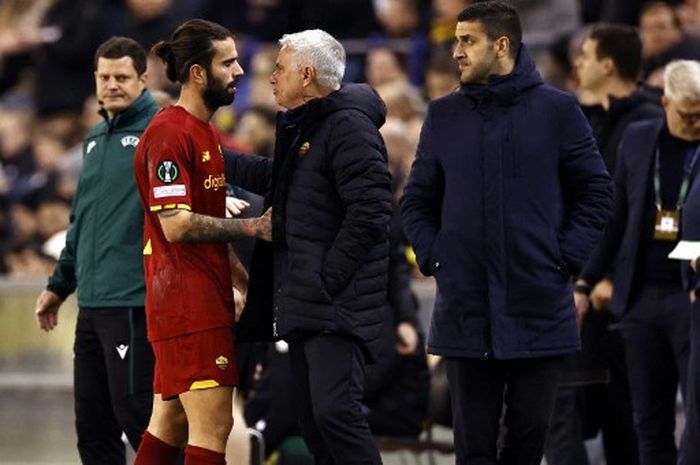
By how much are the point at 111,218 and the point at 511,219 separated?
6.95 feet

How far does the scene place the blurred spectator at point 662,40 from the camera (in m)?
12.9

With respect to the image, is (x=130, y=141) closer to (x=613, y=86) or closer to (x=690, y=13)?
(x=613, y=86)

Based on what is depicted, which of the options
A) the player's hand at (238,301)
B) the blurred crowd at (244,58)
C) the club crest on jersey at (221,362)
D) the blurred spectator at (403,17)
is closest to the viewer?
the club crest on jersey at (221,362)

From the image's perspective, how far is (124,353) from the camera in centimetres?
955

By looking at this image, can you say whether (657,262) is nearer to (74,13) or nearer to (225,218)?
(225,218)

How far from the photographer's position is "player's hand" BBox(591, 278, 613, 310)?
10453 mm

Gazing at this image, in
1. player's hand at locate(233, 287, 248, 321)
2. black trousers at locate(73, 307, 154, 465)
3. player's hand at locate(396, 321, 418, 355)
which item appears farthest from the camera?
player's hand at locate(396, 321, 418, 355)

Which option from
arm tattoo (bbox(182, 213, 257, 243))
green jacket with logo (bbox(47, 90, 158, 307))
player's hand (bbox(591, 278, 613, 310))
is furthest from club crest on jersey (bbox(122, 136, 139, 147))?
player's hand (bbox(591, 278, 613, 310))

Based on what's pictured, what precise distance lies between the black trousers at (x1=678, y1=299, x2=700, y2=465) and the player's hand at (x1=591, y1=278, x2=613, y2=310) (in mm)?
1017

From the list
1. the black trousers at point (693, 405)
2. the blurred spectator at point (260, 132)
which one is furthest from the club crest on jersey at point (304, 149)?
the blurred spectator at point (260, 132)

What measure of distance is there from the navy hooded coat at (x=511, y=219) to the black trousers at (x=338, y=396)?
1.22ft

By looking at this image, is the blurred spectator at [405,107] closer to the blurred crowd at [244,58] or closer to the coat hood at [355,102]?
the blurred crowd at [244,58]

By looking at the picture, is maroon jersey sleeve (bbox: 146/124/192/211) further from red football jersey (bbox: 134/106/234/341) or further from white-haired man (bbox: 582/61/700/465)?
white-haired man (bbox: 582/61/700/465)

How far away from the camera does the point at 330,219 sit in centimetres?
865
